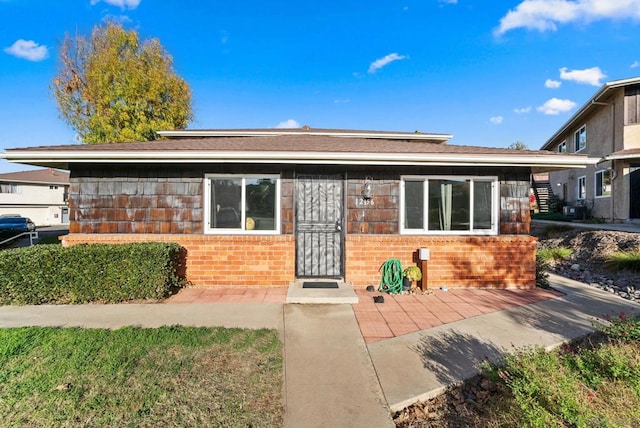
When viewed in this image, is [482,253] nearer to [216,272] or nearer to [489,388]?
[489,388]

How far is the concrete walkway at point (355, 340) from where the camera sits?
8.85ft

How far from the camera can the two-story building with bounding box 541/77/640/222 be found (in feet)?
44.3

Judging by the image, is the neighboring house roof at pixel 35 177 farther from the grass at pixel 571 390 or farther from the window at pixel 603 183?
the window at pixel 603 183

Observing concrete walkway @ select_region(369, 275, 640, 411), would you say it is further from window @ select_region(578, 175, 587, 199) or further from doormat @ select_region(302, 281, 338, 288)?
window @ select_region(578, 175, 587, 199)

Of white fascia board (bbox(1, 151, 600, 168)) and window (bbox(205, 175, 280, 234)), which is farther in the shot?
window (bbox(205, 175, 280, 234))

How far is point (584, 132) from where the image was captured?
18391 mm

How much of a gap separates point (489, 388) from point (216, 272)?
5.01 metres

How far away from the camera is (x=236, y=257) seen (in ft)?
20.4

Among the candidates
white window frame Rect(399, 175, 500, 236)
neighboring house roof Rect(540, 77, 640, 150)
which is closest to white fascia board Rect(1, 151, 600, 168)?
white window frame Rect(399, 175, 500, 236)

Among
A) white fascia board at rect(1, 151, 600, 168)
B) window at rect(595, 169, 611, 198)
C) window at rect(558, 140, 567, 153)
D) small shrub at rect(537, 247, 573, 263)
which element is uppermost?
window at rect(558, 140, 567, 153)

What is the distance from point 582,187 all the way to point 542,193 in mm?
6227

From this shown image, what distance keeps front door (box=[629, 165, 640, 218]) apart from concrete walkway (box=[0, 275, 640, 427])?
11095mm

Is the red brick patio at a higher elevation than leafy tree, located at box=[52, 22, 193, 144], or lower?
lower

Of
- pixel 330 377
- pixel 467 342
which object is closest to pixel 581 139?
pixel 467 342
